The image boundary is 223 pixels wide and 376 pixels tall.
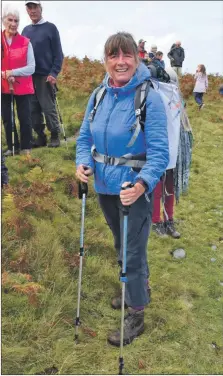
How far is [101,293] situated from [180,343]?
1.16 meters

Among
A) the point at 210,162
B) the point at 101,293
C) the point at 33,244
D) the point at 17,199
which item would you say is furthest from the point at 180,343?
the point at 210,162

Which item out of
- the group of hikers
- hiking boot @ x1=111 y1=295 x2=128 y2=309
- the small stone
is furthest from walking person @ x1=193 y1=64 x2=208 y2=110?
hiking boot @ x1=111 y1=295 x2=128 y2=309

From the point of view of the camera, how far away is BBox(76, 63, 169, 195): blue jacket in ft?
11.9

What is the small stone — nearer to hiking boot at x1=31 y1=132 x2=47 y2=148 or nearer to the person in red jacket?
the person in red jacket

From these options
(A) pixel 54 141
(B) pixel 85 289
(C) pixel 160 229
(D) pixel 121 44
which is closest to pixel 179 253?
(C) pixel 160 229

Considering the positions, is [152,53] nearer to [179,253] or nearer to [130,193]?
[179,253]

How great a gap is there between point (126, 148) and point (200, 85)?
579 inches

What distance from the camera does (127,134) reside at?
3.70 metres

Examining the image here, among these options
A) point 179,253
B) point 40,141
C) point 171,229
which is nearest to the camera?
point 179,253

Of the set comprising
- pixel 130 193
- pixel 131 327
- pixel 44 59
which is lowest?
pixel 131 327

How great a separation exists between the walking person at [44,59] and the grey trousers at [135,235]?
4721mm

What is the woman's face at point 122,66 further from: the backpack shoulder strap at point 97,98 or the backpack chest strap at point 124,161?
the backpack chest strap at point 124,161

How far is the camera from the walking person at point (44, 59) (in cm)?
796

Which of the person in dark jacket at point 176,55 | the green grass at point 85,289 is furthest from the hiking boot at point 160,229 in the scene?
the person in dark jacket at point 176,55
